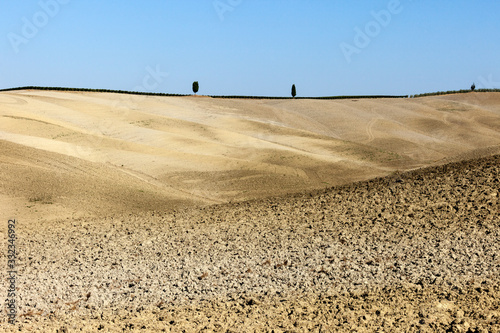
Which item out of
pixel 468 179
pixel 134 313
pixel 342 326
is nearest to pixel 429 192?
pixel 468 179

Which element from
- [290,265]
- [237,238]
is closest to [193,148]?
[237,238]

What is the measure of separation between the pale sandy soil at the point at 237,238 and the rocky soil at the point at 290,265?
4 centimetres

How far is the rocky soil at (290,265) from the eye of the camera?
27.6ft

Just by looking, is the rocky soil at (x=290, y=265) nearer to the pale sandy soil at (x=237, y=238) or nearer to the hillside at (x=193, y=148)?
the pale sandy soil at (x=237, y=238)

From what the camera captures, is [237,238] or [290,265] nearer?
[290,265]

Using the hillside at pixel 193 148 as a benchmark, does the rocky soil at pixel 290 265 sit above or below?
below

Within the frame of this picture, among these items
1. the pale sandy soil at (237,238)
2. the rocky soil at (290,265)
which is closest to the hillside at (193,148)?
the pale sandy soil at (237,238)

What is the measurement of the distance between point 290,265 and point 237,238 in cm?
208

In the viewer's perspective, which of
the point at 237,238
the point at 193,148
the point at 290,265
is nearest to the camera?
the point at 290,265

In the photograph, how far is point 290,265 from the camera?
1045 cm

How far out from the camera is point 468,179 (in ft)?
44.2

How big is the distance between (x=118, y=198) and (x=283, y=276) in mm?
9144

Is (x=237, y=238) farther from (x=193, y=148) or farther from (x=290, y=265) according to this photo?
(x=193, y=148)

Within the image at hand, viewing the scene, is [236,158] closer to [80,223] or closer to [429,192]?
[80,223]
